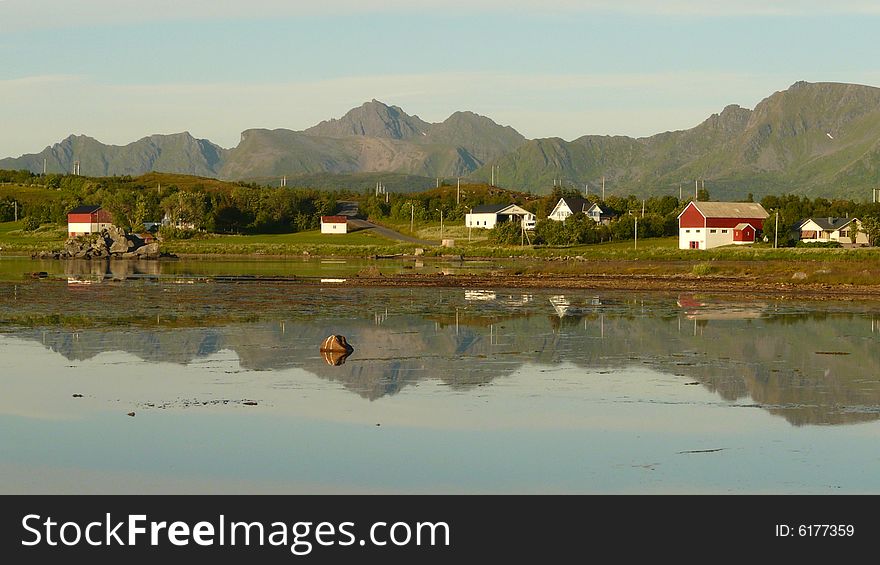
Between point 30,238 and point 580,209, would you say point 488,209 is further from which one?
point 30,238

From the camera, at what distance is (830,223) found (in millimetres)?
122062

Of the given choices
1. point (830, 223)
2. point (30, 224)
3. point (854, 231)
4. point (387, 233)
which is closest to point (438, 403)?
point (854, 231)

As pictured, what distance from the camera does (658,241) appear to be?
11825 cm

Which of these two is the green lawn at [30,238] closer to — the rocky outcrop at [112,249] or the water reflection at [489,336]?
the rocky outcrop at [112,249]

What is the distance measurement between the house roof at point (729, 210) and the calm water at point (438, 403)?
6698 centimetres

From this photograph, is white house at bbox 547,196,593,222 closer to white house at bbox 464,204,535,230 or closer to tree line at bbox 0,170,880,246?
tree line at bbox 0,170,880,246

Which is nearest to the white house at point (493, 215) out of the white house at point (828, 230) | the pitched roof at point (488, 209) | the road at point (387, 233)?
the pitched roof at point (488, 209)

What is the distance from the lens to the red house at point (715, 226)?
109688 mm

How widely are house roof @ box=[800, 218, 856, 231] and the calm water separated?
80353 mm

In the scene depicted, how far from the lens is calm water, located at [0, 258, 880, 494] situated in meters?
18.0
